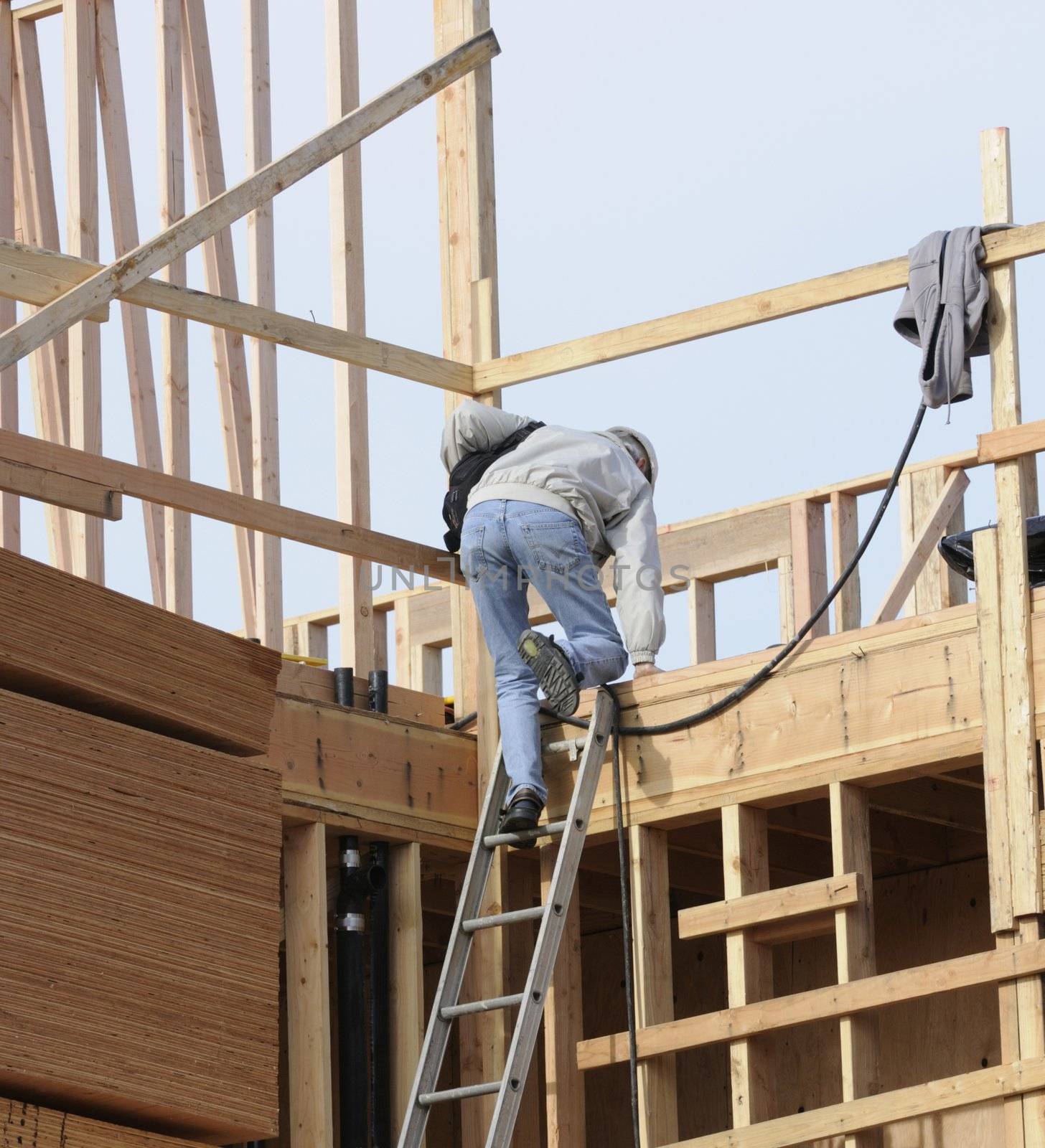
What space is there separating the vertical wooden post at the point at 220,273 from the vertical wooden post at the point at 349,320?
113 centimetres

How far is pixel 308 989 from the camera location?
6.60 m

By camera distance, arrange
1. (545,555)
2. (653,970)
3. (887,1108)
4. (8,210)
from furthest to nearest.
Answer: (8,210) < (545,555) < (653,970) < (887,1108)

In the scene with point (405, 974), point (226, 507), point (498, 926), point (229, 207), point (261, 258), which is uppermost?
point (261, 258)

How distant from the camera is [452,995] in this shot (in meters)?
6.51

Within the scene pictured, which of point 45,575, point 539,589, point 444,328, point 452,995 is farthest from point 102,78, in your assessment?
point 45,575

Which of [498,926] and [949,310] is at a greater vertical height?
[949,310]

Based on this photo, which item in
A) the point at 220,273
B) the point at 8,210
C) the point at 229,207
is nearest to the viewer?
the point at 229,207

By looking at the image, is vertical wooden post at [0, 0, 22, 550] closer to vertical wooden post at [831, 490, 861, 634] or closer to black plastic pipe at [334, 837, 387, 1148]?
black plastic pipe at [334, 837, 387, 1148]

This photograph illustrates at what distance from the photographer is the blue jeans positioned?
671 cm

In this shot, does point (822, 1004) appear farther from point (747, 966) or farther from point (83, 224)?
point (83, 224)

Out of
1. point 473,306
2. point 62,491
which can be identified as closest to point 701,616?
point 473,306

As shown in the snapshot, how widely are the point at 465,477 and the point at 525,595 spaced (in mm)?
462

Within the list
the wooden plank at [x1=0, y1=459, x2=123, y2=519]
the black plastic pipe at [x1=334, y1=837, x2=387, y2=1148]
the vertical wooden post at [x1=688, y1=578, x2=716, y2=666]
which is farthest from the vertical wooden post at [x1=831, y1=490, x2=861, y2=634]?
the wooden plank at [x1=0, y1=459, x2=123, y2=519]

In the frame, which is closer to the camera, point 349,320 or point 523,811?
point 523,811
